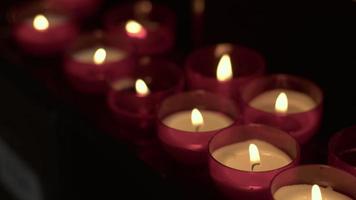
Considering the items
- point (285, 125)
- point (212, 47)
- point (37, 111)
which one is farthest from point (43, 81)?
point (285, 125)

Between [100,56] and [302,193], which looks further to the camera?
[100,56]

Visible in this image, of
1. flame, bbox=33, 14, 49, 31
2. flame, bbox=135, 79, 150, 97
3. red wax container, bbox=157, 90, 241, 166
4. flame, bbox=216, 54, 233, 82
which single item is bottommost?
red wax container, bbox=157, 90, 241, 166

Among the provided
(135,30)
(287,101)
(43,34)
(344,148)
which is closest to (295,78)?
(287,101)

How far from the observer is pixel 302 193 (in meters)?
0.87

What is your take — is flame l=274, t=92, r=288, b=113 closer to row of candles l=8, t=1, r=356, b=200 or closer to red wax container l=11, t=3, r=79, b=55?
row of candles l=8, t=1, r=356, b=200

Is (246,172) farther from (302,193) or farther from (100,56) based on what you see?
(100,56)

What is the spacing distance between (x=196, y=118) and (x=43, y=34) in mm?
363

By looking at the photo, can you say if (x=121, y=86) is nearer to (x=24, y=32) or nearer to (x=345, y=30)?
(x=24, y=32)

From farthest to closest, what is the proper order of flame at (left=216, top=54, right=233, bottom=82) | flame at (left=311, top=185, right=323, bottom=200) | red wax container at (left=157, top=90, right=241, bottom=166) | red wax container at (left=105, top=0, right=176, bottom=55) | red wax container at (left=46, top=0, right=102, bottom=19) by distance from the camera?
red wax container at (left=46, top=0, right=102, bottom=19)
red wax container at (left=105, top=0, right=176, bottom=55)
flame at (left=216, top=54, right=233, bottom=82)
red wax container at (left=157, top=90, right=241, bottom=166)
flame at (left=311, top=185, right=323, bottom=200)

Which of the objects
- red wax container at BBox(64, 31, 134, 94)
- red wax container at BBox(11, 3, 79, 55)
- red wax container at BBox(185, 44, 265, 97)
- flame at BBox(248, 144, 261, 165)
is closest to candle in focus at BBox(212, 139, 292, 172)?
flame at BBox(248, 144, 261, 165)

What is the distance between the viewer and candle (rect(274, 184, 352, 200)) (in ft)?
2.80

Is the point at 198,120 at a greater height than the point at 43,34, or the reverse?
the point at 43,34

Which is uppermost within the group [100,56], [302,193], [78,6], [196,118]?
[78,6]

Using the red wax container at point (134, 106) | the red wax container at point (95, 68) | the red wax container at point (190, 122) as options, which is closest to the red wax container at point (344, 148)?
the red wax container at point (190, 122)
